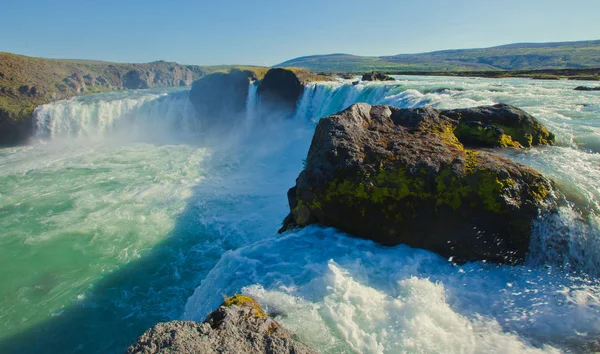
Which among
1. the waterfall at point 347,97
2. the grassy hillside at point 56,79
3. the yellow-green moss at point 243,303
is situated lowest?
the yellow-green moss at point 243,303

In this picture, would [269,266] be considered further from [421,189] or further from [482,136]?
[482,136]

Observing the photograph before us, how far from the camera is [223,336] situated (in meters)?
3.74

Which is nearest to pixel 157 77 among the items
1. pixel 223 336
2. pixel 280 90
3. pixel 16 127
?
pixel 16 127

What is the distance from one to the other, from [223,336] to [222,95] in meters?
44.4

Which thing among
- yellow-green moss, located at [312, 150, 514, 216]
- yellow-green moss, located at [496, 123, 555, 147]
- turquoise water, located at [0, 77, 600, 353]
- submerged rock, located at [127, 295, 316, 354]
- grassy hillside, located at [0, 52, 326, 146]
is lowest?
turquoise water, located at [0, 77, 600, 353]

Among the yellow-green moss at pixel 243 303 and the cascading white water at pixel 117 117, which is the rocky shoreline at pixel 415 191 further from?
the cascading white water at pixel 117 117

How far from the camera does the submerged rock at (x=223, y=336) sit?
342cm

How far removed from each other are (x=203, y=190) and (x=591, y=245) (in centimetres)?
1618

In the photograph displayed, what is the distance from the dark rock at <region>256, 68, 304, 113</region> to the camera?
3325cm

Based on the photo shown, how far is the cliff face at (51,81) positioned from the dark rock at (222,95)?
67.5 ft

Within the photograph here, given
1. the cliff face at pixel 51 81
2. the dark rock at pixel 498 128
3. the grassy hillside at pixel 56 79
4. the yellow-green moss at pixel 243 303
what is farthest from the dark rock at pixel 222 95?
the yellow-green moss at pixel 243 303

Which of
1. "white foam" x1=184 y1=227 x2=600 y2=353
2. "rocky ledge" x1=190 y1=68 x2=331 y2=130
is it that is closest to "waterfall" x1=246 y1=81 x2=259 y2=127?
"rocky ledge" x1=190 y1=68 x2=331 y2=130

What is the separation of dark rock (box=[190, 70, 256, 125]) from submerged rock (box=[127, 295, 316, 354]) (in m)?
38.6

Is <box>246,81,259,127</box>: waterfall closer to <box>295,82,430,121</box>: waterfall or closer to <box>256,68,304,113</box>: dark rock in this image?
<box>256,68,304,113</box>: dark rock
